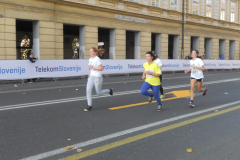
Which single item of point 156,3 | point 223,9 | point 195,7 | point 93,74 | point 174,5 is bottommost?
point 93,74

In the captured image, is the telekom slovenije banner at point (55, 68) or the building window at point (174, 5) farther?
the building window at point (174, 5)

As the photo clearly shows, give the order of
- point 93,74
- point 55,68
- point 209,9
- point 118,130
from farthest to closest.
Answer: point 209,9, point 55,68, point 93,74, point 118,130

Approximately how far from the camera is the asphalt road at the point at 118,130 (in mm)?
4266

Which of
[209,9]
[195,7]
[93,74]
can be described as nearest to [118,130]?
[93,74]

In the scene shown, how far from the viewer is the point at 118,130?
551 cm

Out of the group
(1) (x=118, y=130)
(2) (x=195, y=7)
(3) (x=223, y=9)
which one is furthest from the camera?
(3) (x=223, y=9)

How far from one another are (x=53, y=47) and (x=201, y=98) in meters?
13.7

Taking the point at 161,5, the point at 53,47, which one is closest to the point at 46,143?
the point at 53,47

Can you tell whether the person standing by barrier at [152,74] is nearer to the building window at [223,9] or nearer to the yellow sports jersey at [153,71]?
the yellow sports jersey at [153,71]

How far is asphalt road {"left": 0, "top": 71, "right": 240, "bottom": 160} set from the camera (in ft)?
14.0

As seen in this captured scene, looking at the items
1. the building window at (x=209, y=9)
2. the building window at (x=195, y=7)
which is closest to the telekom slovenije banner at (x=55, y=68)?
the building window at (x=195, y=7)

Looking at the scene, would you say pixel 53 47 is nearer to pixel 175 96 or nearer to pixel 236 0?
pixel 175 96

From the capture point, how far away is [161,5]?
2911 cm

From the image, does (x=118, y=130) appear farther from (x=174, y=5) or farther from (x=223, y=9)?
(x=223, y=9)
